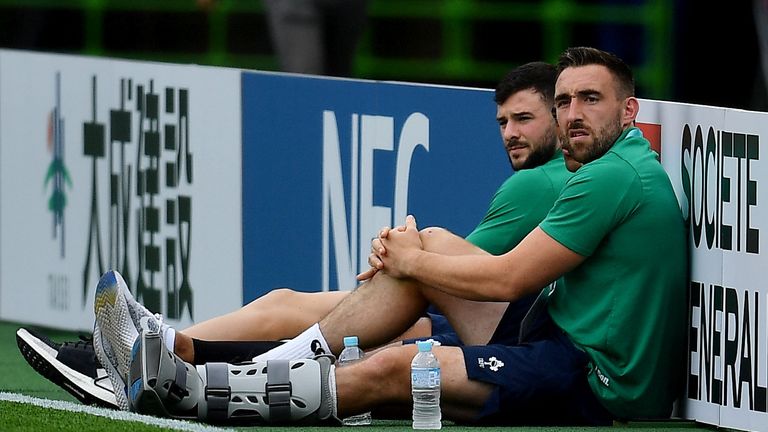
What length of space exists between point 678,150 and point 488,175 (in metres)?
1.23

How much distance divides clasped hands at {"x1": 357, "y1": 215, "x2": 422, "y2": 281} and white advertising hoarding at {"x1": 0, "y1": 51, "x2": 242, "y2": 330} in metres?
2.33

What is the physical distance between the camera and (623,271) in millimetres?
6160

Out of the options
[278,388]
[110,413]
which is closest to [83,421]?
[110,413]

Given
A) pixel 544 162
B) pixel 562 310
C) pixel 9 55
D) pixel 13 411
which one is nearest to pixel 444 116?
pixel 544 162

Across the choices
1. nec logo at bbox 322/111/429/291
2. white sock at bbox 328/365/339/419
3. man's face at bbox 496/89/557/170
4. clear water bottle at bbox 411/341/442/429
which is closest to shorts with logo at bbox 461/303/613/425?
clear water bottle at bbox 411/341/442/429

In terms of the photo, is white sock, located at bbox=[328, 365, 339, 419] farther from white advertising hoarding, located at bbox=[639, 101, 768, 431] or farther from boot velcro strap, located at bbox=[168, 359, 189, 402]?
white advertising hoarding, located at bbox=[639, 101, 768, 431]

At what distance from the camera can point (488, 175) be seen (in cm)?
764

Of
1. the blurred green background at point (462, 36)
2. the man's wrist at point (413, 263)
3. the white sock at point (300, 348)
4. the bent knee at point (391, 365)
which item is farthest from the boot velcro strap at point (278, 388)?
the blurred green background at point (462, 36)

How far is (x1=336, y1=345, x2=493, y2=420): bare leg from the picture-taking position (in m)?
6.10

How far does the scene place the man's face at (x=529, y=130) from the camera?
6.84 metres

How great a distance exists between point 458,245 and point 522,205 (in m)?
0.32

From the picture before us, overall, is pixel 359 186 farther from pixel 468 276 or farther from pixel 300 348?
pixel 468 276

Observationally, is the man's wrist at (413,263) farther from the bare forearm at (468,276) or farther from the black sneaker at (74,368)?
the black sneaker at (74,368)

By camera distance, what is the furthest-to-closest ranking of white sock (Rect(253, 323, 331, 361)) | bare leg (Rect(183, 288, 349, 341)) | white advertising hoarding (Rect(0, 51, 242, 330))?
1. white advertising hoarding (Rect(0, 51, 242, 330))
2. bare leg (Rect(183, 288, 349, 341))
3. white sock (Rect(253, 323, 331, 361))
